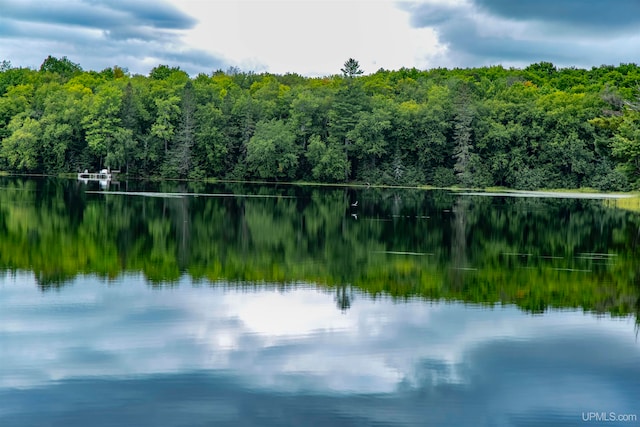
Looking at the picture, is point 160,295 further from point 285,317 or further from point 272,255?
point 272,255

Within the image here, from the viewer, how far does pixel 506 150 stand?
2815 inches

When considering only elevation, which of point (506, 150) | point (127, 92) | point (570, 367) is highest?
point (127, 92)

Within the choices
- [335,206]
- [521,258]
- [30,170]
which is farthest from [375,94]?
[521,258]

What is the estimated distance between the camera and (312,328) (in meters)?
14.4

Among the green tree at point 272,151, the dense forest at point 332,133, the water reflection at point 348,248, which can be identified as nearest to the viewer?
the water reflection at point 348,248

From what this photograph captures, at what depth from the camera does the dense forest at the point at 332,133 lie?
230 feet

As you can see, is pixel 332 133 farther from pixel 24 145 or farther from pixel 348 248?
pixel 348 248

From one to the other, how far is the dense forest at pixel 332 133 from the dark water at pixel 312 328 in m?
43.2

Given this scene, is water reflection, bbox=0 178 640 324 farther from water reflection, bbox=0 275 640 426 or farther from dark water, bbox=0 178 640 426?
water reflection, bbox=0 275 640 426

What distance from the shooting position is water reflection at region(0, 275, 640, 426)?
10180 mm

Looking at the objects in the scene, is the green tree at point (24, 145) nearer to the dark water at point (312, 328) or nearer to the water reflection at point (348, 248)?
the water reflection at point (348, 248)

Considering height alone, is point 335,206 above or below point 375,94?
below

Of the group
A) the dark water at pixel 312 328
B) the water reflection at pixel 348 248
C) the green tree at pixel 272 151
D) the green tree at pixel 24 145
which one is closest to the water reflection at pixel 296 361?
the dark water at pixel 312 328

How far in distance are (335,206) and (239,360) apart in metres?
31.5
